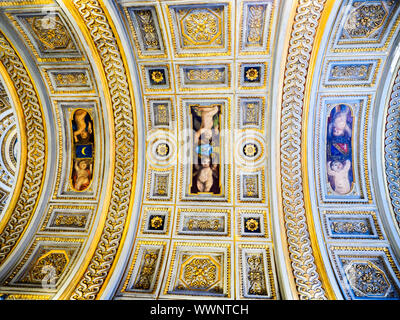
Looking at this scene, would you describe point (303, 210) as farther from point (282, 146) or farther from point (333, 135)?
point (333, 135)

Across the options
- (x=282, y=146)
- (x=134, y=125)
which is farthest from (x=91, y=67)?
(x=282, y=146)

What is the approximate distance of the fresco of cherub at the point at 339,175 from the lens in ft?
26.6

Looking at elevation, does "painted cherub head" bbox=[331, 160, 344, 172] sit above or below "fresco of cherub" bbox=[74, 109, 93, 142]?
below

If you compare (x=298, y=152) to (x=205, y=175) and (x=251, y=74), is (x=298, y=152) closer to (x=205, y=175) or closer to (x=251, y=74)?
(x=251, y=74)

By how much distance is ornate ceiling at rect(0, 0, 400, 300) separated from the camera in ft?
22.8

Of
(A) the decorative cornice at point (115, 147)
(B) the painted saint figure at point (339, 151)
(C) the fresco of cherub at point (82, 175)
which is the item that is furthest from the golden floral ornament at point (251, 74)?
(C) the fresco of cherub at point (82, 175)

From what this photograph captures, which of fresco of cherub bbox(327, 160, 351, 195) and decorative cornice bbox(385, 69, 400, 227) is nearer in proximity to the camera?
decorative cornice bbox(385, 69, 400, 227)

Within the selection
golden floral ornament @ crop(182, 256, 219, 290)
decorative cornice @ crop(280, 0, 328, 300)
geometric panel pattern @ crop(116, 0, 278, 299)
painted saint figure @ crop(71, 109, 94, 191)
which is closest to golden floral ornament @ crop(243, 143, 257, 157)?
geometric panel pattern @ crop(116, 0, 278, 299)

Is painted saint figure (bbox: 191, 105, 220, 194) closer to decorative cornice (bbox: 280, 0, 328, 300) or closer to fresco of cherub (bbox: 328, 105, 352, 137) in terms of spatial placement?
decorative cornice (bbox: 280, 0, 328, 300)

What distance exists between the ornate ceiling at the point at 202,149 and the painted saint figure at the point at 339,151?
1.6 inches

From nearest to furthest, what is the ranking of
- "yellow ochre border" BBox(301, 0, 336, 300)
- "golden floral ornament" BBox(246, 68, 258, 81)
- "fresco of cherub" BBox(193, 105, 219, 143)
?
1. "yellow ochre border" BBox(301, 0, 336, 300)
2. "golden floral ornament" BBox(246, 68, 258, 81)
3. "fresco of cherub" BBox(193, 105, 219, 143)

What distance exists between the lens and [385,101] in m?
7.55

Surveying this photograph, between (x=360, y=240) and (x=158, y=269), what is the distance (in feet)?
19.2
